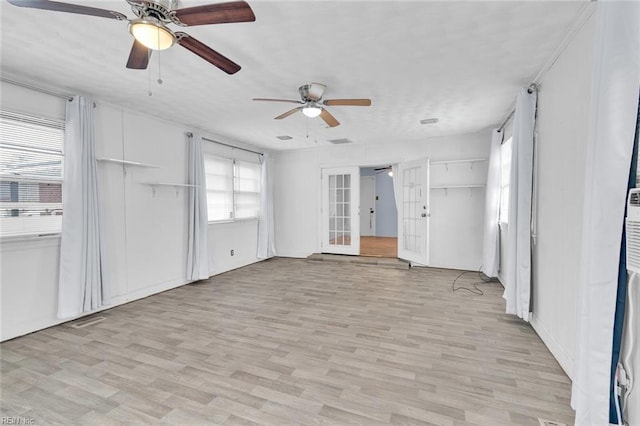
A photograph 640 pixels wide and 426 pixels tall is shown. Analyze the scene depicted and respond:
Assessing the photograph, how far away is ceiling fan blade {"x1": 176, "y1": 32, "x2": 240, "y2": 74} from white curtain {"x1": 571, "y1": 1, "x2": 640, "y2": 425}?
2.28m

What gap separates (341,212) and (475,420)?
17.1 ft

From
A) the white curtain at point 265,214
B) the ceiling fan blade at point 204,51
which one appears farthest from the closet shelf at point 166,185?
the ceiling fan blade at point 204,51

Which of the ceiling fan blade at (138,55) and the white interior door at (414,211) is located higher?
the ceiling fan blade at (138,55)

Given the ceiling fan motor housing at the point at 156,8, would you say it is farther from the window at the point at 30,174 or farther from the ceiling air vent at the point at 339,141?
the ceiling air vent at the point at 339,141

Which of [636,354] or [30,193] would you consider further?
[30,193]

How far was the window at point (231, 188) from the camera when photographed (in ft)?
17.9

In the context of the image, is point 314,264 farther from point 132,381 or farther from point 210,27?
point 210,27

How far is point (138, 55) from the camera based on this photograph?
2.15 m

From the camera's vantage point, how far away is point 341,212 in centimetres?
679

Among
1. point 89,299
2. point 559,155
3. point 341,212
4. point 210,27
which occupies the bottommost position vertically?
point 89,299

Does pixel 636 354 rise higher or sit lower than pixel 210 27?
lower

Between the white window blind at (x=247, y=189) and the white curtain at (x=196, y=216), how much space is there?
3.79 feet

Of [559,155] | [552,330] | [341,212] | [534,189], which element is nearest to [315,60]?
[559,155]

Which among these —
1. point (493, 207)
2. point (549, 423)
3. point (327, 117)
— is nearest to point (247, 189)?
point (327, 117)
